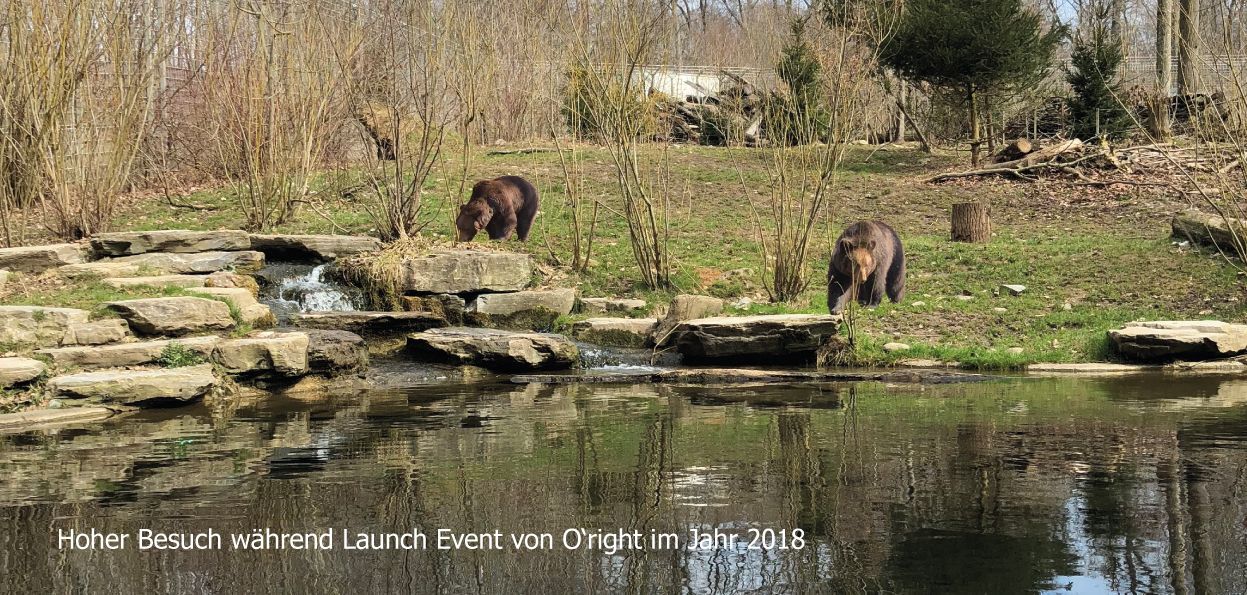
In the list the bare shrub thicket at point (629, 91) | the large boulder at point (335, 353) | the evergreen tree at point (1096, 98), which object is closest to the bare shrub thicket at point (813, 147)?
the bare shrub thicket at point (629, 91)

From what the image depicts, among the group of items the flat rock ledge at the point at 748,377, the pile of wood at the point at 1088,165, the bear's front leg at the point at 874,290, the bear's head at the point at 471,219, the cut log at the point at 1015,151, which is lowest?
the flat rock ledge at the point at 748,377

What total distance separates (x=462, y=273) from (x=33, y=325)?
5161 mm

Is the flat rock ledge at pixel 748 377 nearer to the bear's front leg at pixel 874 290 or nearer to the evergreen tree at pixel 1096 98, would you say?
the bear's front leg at pixel 874 290

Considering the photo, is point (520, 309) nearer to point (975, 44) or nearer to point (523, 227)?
point (523, 227)

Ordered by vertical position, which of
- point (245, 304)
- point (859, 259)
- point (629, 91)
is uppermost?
point (629, 91)

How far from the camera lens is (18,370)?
29.6 ft

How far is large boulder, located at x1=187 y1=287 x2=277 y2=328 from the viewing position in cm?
1173

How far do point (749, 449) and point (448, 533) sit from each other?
2.51 metres

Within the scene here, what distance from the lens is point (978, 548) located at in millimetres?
4691

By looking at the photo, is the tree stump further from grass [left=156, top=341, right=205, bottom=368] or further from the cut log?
grass [left=156, top=341, right=205, bottom=368]

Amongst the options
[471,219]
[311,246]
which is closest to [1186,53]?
[471,219]

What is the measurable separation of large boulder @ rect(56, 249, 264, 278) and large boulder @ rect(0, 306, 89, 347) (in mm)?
2791

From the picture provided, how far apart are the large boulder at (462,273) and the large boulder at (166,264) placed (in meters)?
1.99

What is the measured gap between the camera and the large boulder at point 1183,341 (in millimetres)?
11492
